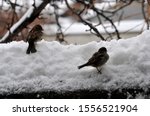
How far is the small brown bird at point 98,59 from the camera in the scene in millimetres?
2934

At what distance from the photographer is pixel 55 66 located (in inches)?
117

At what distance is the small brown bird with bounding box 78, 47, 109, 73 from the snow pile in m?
0.04

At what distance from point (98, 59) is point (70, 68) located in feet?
0.71

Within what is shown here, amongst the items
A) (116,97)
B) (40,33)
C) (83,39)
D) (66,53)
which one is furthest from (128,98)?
(83,39)

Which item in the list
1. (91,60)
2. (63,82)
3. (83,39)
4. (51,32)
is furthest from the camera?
(83,39)

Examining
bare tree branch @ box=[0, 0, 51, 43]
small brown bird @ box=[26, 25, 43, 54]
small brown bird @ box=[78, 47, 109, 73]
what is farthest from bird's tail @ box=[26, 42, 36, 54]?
bare tree branch @ box=[0, 0, 51, 43]

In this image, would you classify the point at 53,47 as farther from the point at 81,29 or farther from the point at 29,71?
the point at 81,29

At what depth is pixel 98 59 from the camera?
3.01m

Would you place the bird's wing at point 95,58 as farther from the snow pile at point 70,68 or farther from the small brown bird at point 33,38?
the small brown bird at point 33,38

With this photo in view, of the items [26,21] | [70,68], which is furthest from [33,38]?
[26,21]

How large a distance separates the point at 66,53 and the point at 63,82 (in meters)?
0.35

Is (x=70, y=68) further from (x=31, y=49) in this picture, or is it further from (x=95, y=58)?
(x=31, y=49)

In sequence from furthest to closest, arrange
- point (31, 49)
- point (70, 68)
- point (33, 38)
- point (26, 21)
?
point (26, 21) < point (33, 38) < point (31, 49) < point (70, 68)

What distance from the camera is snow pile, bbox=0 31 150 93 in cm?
278
